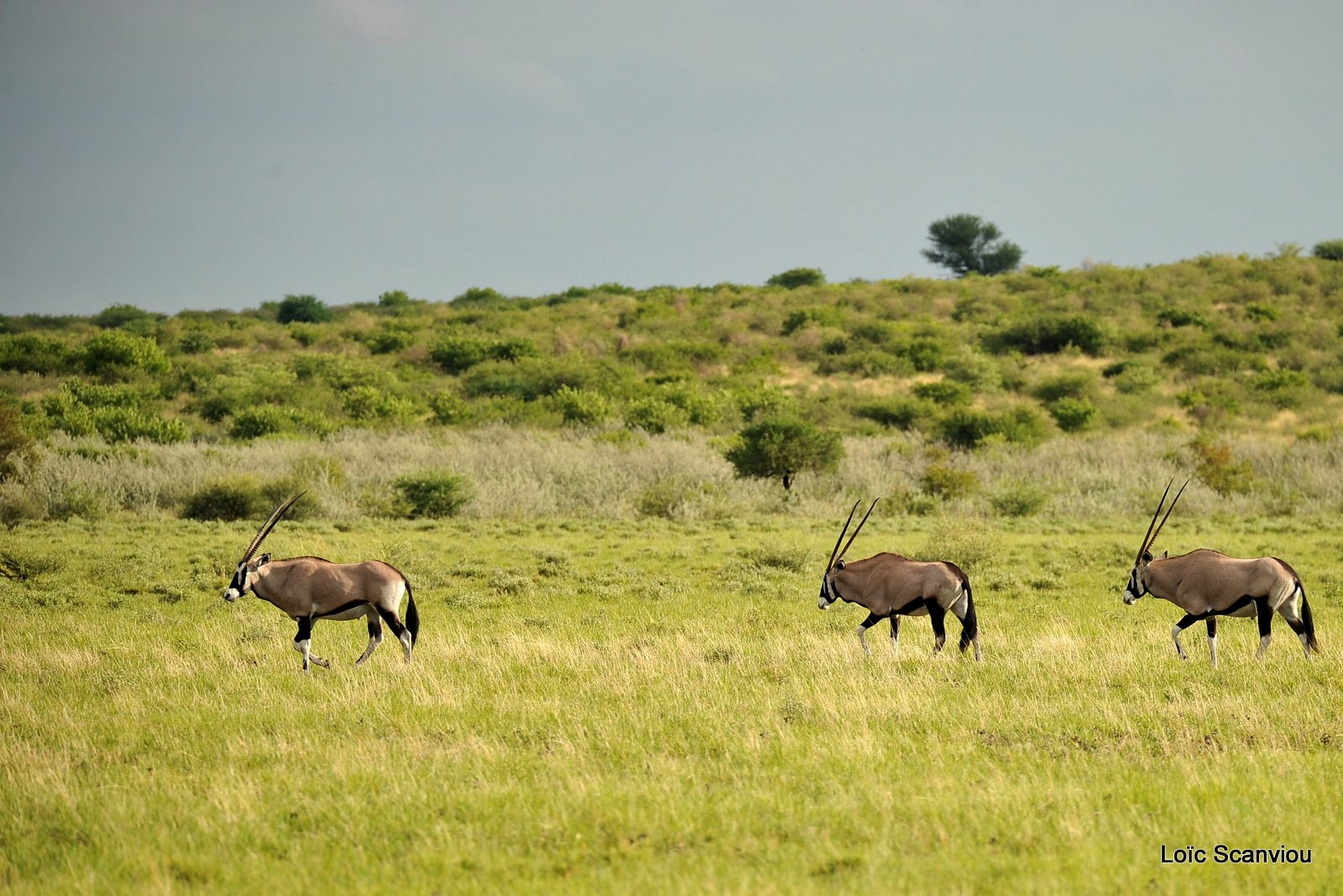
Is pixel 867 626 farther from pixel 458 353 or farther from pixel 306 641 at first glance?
pixel 458 353

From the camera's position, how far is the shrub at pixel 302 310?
3086 inches

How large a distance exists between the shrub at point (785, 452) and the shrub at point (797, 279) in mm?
58983

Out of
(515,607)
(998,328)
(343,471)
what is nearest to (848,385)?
(998,328)

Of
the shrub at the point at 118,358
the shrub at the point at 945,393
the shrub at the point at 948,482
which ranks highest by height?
the shrub at the point at 118,358

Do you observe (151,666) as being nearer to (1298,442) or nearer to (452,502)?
(452,502)

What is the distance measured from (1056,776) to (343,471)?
85.7 feet

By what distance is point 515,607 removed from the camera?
52.9ft

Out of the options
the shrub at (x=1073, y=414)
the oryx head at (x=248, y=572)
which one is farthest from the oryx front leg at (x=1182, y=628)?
Result: the shrub at (x=1073, y=414)

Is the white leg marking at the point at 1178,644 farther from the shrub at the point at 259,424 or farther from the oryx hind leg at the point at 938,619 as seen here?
the shrub at the point at 259,424

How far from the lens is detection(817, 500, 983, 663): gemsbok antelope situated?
427 inches

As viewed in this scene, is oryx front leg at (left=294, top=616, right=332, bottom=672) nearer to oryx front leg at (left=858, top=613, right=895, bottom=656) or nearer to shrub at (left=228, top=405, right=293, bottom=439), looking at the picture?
oryx front leg at (left=858, top=613, right=895, bottom=656)

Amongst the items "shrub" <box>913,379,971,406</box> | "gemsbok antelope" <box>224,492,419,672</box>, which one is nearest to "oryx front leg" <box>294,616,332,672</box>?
"gemsbok antelope" <box>224,492,419,672</box>

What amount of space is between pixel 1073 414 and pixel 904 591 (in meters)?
39.8

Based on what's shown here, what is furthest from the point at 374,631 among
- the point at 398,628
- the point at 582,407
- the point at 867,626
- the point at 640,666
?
the point at 582,407
